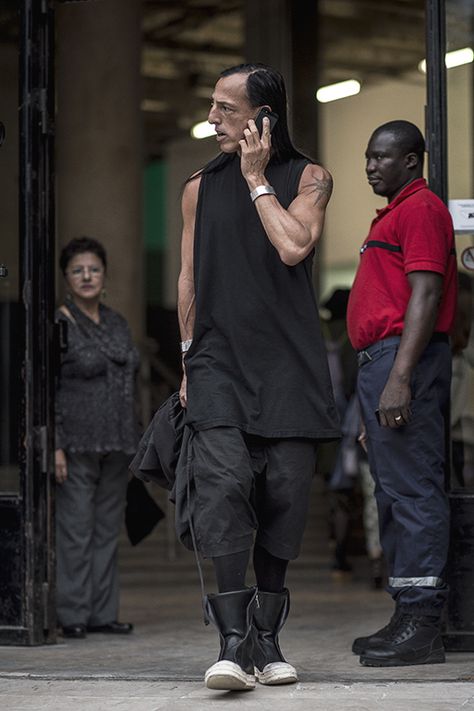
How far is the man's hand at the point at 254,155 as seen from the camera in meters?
4.50

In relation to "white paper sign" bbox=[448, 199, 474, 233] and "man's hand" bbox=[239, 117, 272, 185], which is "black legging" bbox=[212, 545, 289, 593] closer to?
A: "man's hand" bbox=[239, 117, 272, 185]

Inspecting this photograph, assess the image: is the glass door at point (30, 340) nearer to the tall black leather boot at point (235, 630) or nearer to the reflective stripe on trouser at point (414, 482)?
the reflective stripe on trouser at point (414, 482)

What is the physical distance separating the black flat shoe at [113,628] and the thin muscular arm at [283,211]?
249cm

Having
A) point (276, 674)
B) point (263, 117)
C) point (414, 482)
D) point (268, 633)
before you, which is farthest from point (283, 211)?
point (276, 674)

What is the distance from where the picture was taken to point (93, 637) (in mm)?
6297

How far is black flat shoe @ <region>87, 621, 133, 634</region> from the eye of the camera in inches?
252

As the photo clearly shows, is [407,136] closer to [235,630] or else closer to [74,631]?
[235,630]

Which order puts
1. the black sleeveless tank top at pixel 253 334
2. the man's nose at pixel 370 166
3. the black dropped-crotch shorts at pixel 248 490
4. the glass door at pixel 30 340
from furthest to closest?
the glass door at pixel 30 340 < the man's nose at pixel 370 166 < the black sleeveless tank top at pixel 253 334 < the black dropped-crotch shorts at pixel 248 490

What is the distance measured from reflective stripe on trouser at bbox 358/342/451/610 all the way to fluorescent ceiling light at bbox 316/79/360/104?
535 inches

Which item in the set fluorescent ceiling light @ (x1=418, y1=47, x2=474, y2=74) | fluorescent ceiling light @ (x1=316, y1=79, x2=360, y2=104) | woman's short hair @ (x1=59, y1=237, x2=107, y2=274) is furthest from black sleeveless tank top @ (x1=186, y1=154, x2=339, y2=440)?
fluorescent ceiling light @ (x1=316, y1=79, x2=360, y2=104)

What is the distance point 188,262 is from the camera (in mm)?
4758

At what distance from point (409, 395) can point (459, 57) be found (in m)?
1.44

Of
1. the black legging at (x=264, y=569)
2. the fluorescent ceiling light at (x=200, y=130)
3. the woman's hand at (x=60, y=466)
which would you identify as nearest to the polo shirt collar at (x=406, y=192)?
the black legging at (x=264, y=569)

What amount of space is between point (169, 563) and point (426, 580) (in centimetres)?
472
